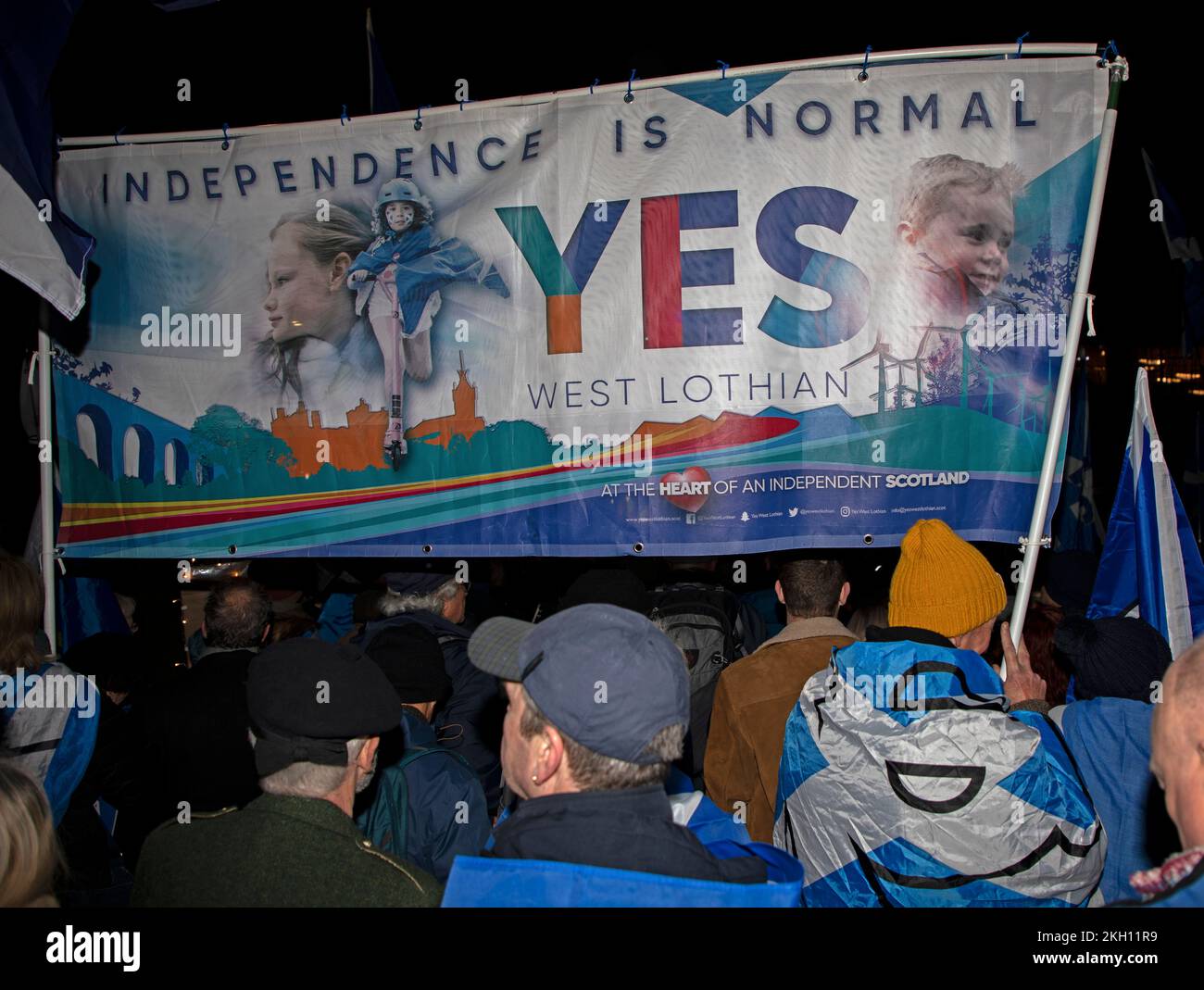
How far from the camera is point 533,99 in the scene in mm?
4641

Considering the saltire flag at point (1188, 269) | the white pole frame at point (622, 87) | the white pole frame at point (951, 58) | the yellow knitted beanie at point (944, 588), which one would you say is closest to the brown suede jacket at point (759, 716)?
the yellow knitted beanie at point (944, 588)

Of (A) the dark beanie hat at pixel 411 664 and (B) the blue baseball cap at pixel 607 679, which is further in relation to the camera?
(A) the dark beanie hat at pixel 411 664

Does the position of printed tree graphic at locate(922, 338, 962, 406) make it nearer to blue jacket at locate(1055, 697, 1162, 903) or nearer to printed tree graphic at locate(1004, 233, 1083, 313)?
printed tree graphic at locate(1004, 233, 1083, 313)

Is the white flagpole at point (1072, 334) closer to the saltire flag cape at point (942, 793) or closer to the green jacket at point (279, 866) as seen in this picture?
the saltire flag cape at point (942, 793)

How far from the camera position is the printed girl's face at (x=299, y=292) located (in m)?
4.88

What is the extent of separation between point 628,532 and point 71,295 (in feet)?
9.35

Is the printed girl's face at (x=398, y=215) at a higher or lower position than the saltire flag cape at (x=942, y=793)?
higher

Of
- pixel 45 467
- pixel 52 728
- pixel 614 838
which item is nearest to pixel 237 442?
pixel 45 467

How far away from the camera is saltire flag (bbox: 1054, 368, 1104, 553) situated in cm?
Result: 723

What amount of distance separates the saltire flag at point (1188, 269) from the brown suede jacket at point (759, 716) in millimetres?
5147

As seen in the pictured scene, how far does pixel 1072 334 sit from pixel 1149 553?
947 mm

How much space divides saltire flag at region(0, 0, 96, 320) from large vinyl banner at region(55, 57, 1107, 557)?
575 mm

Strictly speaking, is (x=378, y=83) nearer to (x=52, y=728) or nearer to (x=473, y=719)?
(x=473, y=719)

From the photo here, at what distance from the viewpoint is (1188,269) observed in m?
7.33
